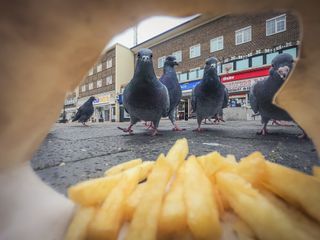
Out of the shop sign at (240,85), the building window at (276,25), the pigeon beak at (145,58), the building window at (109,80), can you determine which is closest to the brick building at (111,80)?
the building window at (109,80)

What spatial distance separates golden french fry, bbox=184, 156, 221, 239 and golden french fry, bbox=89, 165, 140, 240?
272mm

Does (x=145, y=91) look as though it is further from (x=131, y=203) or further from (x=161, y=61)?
(x=161, y=61)

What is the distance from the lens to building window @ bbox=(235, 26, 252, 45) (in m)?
13.0

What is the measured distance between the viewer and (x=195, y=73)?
52.3 feet

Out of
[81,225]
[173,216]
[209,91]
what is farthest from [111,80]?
[173,216]

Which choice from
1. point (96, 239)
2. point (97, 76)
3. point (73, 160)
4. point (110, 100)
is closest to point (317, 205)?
point (96, 239)

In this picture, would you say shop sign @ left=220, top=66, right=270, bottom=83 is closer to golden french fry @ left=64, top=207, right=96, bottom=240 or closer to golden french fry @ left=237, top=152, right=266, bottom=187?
golden french fry @ left=237, top=152, right=266, bottom=187

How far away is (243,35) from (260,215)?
14.9 m

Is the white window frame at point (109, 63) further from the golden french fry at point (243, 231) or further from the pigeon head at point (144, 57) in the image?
the golden french fry at point (243, 231)

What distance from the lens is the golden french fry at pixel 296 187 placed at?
0.76 m

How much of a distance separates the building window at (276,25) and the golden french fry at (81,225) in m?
14.1

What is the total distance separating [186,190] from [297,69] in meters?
0.72

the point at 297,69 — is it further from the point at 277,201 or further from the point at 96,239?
the point at 96,239

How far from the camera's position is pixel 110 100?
71.2ft
